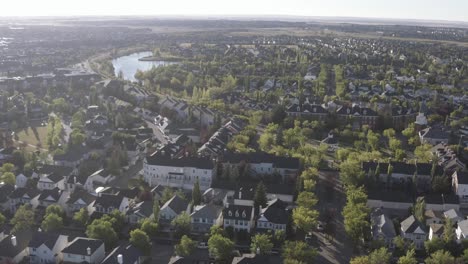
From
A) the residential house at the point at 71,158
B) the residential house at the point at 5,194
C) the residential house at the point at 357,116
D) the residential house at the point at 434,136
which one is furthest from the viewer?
the residential house at the point at 357,116

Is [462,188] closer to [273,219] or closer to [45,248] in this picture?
[273,219]

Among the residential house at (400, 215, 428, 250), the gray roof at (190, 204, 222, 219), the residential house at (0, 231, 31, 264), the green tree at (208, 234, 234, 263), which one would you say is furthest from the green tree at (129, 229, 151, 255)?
the residential house at (400, 215, 428, 250)

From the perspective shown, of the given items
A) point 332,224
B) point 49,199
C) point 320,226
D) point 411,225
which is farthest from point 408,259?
point 49,199

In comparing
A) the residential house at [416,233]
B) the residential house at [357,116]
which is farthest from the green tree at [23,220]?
the residential house at [357,116]

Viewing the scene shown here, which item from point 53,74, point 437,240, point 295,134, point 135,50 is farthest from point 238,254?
point 135,50

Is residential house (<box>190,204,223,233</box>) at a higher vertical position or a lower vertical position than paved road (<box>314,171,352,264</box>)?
higher

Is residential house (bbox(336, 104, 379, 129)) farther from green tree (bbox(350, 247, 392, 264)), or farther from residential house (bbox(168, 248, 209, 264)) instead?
residential house (bbox(168, 248, 209, 264))

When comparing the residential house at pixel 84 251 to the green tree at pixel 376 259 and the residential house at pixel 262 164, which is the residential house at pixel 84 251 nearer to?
the green tree at pixel 376 259
